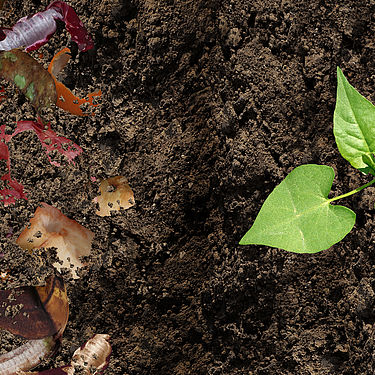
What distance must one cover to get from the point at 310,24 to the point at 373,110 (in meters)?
0.33

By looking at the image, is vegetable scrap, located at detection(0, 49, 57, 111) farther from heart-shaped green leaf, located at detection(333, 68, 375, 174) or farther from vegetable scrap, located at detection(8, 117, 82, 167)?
heart-shaped green leaf, located at detection(333, 68, 375, 174)

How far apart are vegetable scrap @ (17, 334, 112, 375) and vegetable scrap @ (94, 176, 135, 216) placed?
0.29 meters

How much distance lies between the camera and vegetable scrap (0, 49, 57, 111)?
114 centimetres

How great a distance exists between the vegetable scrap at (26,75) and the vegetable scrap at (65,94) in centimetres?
3

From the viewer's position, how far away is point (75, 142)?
1.15 m

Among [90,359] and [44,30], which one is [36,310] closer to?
[90,359]

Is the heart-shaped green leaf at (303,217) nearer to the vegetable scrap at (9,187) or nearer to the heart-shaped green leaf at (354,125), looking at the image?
the heart-shaped green leaf at (354,125)

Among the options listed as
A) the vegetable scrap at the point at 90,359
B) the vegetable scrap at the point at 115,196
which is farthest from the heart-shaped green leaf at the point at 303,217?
the vegetable scrap at the point at 90,359

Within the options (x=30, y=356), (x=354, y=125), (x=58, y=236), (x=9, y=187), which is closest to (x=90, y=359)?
(x=30, y=356)

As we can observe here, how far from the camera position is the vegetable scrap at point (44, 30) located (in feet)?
3.75

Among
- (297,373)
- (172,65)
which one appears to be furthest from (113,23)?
(297,373)

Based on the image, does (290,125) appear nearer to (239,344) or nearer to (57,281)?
(239,344)

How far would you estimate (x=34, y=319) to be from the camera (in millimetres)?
1113

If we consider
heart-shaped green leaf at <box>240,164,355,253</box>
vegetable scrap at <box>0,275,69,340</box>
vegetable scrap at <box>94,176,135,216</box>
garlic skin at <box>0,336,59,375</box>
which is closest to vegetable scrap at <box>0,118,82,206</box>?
vegetable scrap at <box>94,176,135,216</box>
